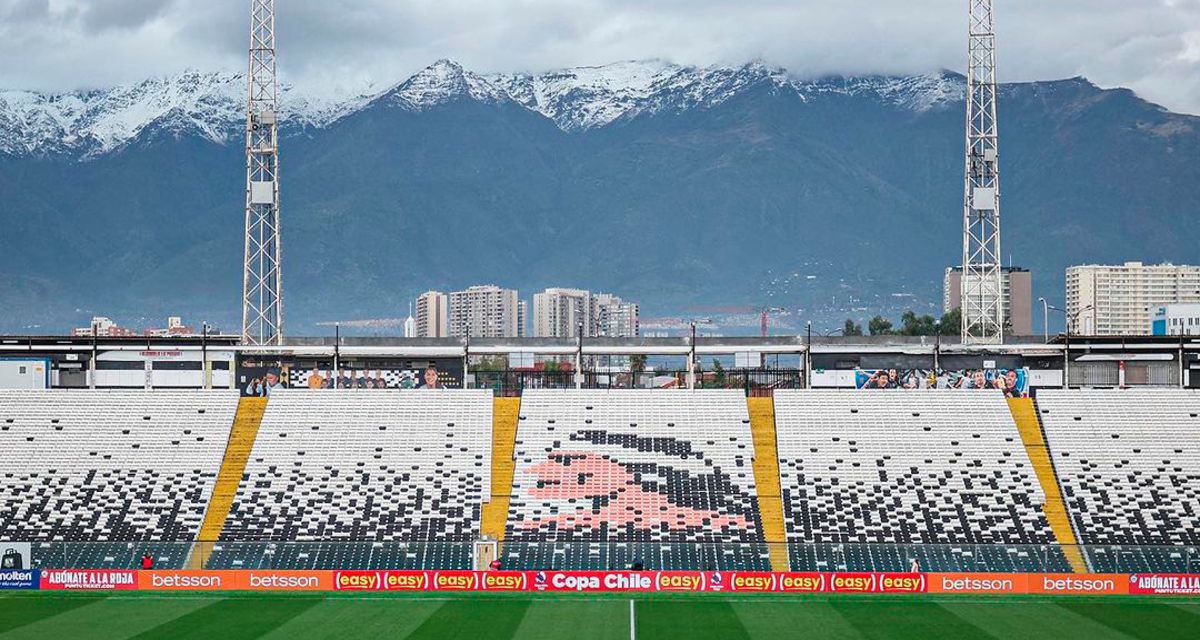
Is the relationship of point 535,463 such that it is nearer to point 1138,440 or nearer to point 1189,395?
point 1138,440

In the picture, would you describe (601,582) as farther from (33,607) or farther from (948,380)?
(948,380)

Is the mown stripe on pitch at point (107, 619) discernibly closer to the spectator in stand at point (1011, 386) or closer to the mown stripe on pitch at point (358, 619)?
the mown stripe on pitch at point (358, 619)

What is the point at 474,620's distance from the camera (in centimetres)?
4638

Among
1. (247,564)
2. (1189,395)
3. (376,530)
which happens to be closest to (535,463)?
(376,530)

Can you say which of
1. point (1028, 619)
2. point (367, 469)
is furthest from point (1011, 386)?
point (367, 469)

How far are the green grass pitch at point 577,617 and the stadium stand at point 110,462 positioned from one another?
11.0 m

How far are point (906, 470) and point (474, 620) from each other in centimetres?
2613

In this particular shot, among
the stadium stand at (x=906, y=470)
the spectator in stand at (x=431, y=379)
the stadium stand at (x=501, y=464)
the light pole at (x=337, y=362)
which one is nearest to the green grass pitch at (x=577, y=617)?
the stadium stand at (x=906, y=470)

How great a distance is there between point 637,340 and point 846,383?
11.5 m

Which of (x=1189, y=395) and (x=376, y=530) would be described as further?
(x=1189, y=395)

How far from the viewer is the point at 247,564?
5175 cm

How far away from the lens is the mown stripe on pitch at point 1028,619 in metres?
44.0

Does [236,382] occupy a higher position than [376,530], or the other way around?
[236,382]

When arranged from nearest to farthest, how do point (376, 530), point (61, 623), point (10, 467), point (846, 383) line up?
point (61, 623)
point (376, 530)
point (10, 467)
point (846, 383)
